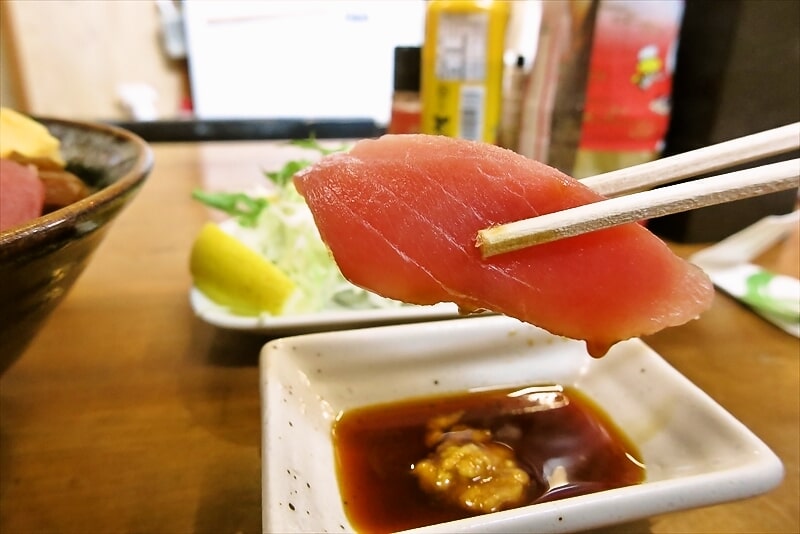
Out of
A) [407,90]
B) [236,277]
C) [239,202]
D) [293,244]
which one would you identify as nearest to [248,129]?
[407,90]

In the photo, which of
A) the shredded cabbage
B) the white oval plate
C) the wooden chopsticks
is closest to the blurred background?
the shredded cabbage

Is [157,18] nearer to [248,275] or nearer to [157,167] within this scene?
[157,167]

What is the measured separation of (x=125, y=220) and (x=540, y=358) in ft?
3.17

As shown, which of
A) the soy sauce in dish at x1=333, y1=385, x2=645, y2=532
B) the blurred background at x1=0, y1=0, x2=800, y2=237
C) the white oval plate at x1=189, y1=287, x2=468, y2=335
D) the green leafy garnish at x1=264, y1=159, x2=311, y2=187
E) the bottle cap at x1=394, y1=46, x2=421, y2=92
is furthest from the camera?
the bottle cap at x1=394, y1=46, x2=421, y2=92

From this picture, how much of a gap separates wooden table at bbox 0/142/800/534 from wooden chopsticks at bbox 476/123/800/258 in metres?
0.30

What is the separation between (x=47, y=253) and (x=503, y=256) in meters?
0.36

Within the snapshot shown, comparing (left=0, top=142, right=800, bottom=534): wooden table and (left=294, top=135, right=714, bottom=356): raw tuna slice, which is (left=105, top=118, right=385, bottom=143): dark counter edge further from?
(left=294, top=135, right=714, bottom=356): raw tuna slice

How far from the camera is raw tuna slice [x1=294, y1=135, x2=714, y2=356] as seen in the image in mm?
477

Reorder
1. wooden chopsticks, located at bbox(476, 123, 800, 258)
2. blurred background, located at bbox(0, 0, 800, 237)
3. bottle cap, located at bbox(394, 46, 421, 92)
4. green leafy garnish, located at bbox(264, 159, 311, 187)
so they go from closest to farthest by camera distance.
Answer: wooden chopsticks, located at bbox(476, 123, 800, 258), blurred background, located at bbox(0, 0, 800, 237), green leafy garnish, located at bbox(264, 159, 311, 187), bottle cap, located at bbox(394, 46, 421, 92)

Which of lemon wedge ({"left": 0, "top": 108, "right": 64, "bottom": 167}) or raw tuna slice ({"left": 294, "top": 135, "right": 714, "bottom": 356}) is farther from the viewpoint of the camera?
lemon wedge ({"left": 0, "top": 108, "right": 64, "bottom": 167})

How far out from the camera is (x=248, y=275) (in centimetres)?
92

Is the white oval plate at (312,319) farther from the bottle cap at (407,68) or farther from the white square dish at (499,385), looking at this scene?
the bottle cap at (407,68)

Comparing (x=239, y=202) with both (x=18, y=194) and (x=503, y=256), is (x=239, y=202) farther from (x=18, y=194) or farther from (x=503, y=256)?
(x=503, y=256)

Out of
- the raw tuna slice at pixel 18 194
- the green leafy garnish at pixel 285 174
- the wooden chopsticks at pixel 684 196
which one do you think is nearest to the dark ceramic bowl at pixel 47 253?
the raw tuna slice at pixel 18 194
